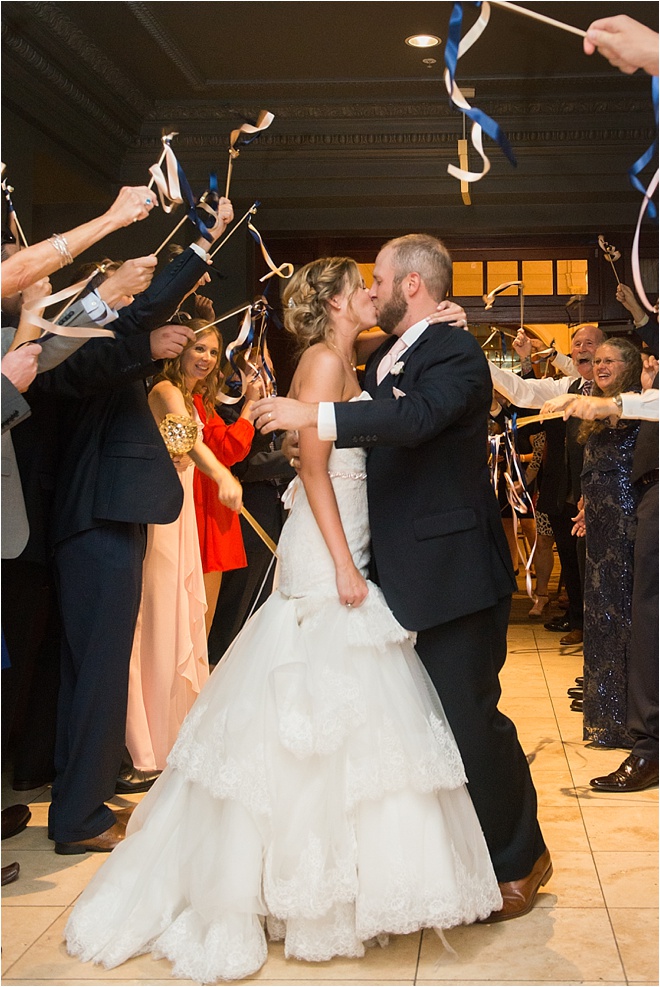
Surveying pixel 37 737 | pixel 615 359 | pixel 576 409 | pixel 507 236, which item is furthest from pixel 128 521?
pixel 507 236

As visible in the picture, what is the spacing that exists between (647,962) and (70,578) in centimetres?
188

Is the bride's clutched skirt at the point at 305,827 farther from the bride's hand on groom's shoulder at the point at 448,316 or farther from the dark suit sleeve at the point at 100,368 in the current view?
the dark suit sleeve at the point at 100,368

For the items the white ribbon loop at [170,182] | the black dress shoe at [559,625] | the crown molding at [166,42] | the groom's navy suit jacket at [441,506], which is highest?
the crown molding at [166,42]

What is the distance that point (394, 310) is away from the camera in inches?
105

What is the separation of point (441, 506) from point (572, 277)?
6.39 m

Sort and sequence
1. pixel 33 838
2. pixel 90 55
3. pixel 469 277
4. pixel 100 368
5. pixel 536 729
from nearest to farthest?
pixel 100 368 < pixel 33 838 < pixel 536 729 < pixel 90 55 < pixel 469 277

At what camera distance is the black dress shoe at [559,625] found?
7.05 m

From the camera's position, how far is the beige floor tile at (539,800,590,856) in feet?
10.5

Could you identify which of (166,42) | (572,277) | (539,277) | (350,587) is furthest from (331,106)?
(350,587)

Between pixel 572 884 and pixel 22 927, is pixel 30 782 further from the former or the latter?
pixel 572 884

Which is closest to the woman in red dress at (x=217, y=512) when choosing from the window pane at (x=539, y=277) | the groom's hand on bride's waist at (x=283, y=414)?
the groom's hand on bride's waist at (x=283, y=414)

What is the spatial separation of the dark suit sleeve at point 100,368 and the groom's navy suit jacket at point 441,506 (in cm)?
82

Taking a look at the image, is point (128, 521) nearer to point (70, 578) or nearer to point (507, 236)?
point (70, 578)

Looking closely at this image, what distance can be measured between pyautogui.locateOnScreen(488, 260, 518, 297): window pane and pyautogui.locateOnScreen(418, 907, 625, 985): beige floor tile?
6.52 metres
